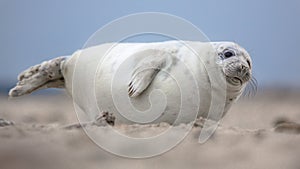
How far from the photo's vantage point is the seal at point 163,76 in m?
2.65

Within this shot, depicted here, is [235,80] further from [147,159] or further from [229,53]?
[147,159]

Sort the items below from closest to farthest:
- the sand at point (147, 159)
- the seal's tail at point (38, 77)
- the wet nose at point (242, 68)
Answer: the sand at point (147, 159) < the wet nose at point (242, 68) < the seal's tail at point (38, 77)

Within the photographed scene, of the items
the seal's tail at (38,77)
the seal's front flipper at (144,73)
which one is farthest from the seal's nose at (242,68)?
the seal's tail at (38,77)

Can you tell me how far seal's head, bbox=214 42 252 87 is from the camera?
104 inches

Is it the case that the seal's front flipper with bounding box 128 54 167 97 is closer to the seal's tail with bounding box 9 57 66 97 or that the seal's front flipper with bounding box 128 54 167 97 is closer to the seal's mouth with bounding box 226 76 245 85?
the seal's mouth with bounding box 226 76 245 85

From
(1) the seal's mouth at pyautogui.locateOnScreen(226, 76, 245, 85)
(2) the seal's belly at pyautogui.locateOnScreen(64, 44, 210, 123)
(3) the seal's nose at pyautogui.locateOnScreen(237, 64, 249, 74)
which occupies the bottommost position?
(2) the seal's belly at pyautogui.locateOnScreen(64, 44, 210, 123)

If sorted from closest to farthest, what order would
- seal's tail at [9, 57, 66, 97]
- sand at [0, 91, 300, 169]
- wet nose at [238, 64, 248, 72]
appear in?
sand at [0, 91, 300, 169], wet nose at [238, 64, 248, 72], seal's tail at [9, 57, 66, 97]

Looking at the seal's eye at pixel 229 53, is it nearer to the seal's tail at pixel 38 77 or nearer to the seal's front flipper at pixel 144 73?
the seal's front flipper at pixel 144 73

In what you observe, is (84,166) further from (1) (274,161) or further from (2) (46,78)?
(2) (46,78)

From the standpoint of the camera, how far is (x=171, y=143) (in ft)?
6.52

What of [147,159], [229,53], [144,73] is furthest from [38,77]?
[147,159]

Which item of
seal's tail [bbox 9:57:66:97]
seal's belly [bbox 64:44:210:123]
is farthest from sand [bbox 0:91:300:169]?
seal's tail [bbox 9:57:66:97]

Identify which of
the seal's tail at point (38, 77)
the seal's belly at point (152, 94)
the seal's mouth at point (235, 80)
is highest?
the seal's mouth at point (235, 80)

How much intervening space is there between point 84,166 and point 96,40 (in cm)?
156
